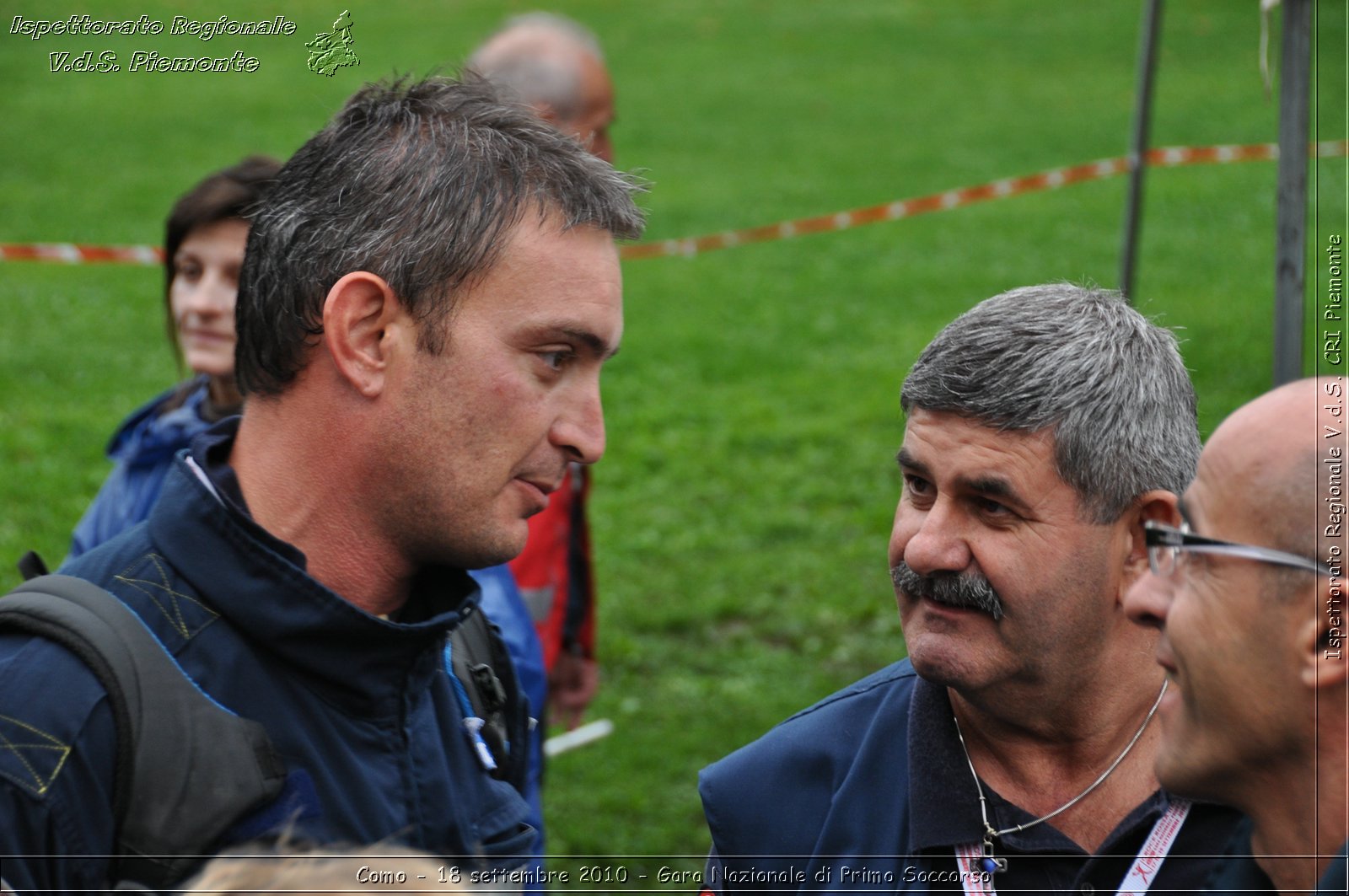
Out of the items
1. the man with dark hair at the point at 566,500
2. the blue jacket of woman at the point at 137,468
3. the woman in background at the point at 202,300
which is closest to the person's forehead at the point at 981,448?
the man with dark hair at the point at 566,500

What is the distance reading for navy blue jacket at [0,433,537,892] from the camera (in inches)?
70.1

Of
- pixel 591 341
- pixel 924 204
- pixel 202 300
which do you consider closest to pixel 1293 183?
pixel 591 341

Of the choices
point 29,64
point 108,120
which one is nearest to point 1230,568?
point 108,120

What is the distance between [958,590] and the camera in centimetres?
246

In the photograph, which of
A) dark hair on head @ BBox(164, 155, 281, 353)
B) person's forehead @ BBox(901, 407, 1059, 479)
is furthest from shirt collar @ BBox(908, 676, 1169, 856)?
dark hair on head @ BBox(164, 155, 281, 353)

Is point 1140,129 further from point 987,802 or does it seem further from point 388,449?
point 388,449

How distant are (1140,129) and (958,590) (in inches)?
207

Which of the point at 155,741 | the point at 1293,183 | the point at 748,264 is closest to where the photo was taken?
the point at 155,741

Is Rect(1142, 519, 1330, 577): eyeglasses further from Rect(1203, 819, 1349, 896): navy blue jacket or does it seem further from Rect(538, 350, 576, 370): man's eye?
Rect(538, 350, 576, 370): man's eye

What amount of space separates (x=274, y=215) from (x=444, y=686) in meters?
0.84

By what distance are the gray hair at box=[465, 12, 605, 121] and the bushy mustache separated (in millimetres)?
2592

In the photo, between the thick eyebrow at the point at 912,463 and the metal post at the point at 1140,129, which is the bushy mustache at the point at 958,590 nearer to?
the thick eyebrow at the point at 912,463

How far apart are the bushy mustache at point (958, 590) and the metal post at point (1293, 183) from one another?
2.03 meters

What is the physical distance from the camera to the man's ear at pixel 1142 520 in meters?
2.47
